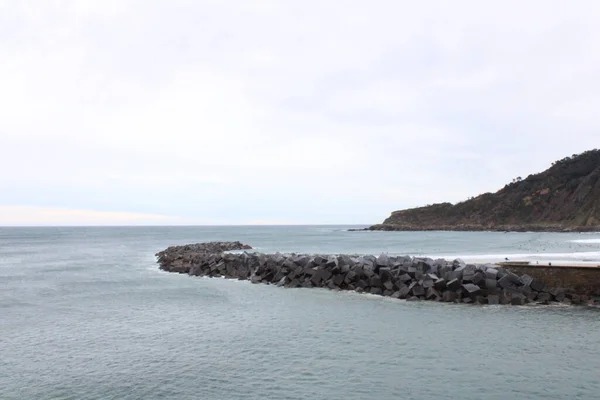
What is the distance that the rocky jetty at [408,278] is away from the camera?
19.1m

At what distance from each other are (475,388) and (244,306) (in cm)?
1112

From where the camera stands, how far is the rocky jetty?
62.8ft

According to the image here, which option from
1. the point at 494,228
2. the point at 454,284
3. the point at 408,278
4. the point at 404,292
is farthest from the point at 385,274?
the point at 494,228

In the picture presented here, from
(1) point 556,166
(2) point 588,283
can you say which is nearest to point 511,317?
(2) point 588,283

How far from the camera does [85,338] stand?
14172 millimetres

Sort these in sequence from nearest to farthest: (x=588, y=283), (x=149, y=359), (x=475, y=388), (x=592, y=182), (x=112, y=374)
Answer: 1. (x=475, y=388)
2. (x=112, y=374)
3. (x=149, y=359)
4. (x=588, y=283)
5. (x=592, y=182)

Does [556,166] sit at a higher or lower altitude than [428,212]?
higher

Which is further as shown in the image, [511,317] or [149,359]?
[511,317]

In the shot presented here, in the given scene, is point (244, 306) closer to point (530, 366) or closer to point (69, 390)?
point (69, 390)

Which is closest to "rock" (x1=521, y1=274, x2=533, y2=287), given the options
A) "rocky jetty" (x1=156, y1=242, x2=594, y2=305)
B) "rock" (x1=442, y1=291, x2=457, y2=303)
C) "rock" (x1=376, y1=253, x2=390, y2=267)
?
"rocky jetty" (x1=156, y1=242, x2=594, y2=305)

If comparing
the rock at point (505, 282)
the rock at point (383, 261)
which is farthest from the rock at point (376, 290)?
the rock at point (505, 282)

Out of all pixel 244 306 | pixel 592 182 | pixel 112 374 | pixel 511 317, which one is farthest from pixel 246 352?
pixel 592 182

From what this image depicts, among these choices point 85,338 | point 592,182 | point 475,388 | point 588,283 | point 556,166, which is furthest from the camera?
point 556,166

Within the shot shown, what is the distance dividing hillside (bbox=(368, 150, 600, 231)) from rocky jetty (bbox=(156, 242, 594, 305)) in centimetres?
10703
